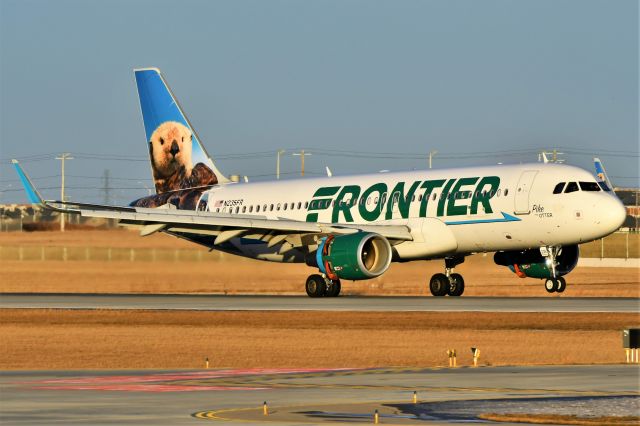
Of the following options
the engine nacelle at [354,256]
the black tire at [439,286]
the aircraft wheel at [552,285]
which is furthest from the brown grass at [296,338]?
the black tire at [439,286]

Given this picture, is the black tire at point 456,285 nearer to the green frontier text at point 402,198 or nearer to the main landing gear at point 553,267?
the green frontier text at point 402,198

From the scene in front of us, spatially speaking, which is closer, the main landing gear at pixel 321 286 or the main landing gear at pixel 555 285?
the main landing gear at pixel 555 285

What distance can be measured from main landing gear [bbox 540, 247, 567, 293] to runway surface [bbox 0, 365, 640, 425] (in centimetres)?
2276

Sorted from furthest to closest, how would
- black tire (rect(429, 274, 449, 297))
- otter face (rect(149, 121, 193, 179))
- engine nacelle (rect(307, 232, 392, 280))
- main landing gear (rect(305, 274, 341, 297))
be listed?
otter face (rect(149, 121, 193, 179)) → black tire (rect(429, 274, 449, 297)) → main landing gear (rect(305, 274, 341, 297)) → engine nacelle (rect(307, 232, 392, 280))

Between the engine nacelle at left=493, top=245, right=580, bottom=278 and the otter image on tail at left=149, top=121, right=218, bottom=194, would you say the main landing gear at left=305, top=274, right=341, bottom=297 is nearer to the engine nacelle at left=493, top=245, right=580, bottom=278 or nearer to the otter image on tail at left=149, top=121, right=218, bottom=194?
the engine nacelle at left=493, top=245, right=580, bottom=278

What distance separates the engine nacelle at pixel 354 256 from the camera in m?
47.8

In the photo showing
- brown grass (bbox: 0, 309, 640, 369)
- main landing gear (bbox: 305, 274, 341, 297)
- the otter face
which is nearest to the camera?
brown grass (bbox: 0, 309, 640, 369)

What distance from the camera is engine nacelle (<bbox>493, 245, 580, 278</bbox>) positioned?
50.3 metres

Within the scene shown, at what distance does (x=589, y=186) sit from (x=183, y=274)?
16.3 metres

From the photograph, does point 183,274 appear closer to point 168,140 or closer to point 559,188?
point 168,140

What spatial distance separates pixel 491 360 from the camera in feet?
94.9

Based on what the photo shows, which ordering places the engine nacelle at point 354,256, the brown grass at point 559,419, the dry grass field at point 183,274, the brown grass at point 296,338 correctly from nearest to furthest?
the brown grass at point 559,419 → the brown grass at point 296,338 → the engine nacelle at point 354,256 → the dry grass field at point 183,274

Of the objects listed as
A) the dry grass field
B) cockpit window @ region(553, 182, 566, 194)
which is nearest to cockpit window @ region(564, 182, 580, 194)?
Result: cockpit window @ region(553, 182, 566, 194)

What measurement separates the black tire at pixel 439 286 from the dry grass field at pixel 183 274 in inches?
77.7
